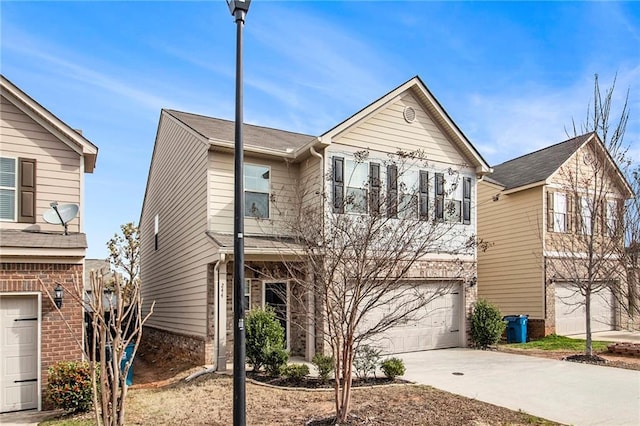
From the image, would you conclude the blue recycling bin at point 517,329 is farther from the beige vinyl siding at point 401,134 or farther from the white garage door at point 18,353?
the white garage door at point 18,353

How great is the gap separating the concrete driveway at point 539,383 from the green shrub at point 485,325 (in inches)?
43.2

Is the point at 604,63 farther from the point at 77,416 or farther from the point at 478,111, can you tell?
the point at 77,416

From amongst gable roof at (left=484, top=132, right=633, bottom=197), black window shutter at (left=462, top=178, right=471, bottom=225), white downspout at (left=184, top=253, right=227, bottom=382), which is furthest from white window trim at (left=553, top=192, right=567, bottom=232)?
white downspout at (left=184, top=253, right=227, bottom=382)

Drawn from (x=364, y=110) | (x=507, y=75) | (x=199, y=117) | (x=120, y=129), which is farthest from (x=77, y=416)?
(x=507, y=75)

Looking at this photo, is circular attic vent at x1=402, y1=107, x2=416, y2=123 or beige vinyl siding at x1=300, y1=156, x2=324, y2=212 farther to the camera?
circular attic vent at x1=402, y1=107, x2=416, y2=123

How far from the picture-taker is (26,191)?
9852 millimetres

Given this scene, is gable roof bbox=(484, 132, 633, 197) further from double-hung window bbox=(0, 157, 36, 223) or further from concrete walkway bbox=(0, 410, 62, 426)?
concrete walkway bbox=(0, 410, 62, 426)

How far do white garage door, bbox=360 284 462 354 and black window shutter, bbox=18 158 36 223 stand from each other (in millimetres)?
9003

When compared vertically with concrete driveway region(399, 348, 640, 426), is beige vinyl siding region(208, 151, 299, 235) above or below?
above

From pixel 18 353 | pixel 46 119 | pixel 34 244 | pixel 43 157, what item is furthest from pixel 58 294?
pixel 46 119

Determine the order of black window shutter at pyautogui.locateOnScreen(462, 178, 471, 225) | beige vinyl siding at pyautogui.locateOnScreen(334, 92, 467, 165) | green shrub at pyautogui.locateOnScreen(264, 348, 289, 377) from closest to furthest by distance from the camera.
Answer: green shrub at pyautogui.locateOnScreen(264, 348, 289, 377) → beige vinyl siding at pyautogui.locateOnScreen(334, 92, 467, 165) → black window shutter at pyautogui.locateOnScreen(462, 178, 471, 225)

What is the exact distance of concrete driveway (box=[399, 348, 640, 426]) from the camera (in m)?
8.19

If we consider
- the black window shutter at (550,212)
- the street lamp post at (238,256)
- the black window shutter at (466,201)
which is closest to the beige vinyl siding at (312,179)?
the black window shutter at (466,201)

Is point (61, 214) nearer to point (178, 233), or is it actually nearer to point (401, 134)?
point (178, 233)
